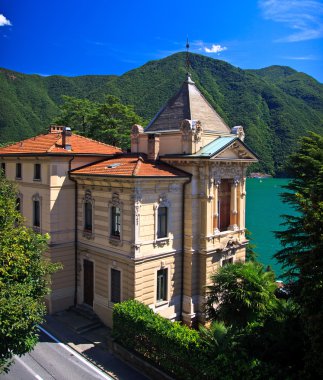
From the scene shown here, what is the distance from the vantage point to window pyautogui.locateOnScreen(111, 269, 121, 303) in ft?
66.5

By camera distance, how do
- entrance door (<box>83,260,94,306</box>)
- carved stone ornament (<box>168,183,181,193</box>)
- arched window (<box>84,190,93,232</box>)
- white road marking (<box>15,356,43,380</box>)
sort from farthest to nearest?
entrance door (<box>83,260,94,306</box>), arched window (<box>84,190,93,232</box>), carved stone ornament (<box>168,183,181,193</box>), white road marking (<box>15,356,43,380</box>)

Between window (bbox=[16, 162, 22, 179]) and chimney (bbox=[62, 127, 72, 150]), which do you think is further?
window (bbox=[16, 162, 22, 179])

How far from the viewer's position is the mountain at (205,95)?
97.8 meters

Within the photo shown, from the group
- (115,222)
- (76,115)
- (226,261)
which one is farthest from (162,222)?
(76,115)

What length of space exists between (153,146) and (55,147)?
588cm

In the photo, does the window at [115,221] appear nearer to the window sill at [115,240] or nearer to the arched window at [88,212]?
the window sill at [115,240]

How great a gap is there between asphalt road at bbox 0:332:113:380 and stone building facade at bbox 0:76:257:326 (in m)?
3.56

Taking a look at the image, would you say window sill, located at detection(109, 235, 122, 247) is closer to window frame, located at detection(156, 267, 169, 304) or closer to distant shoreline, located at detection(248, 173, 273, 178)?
window frame, located at detection(156, 267, 169, 304)

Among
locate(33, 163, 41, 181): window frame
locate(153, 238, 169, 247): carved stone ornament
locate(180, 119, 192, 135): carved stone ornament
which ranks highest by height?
locate(180, 119, 192, 135): carved stone ornament

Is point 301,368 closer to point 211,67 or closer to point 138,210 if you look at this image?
point 138,210

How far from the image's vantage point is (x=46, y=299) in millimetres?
22250

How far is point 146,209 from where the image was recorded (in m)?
19.5

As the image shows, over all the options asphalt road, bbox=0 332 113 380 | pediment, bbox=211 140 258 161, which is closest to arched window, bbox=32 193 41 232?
asphalt road, bbox=0 332 113 380

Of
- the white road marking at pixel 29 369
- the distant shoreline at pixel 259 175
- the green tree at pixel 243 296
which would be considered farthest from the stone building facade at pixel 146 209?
the distant shoreline at pixel 259 175
